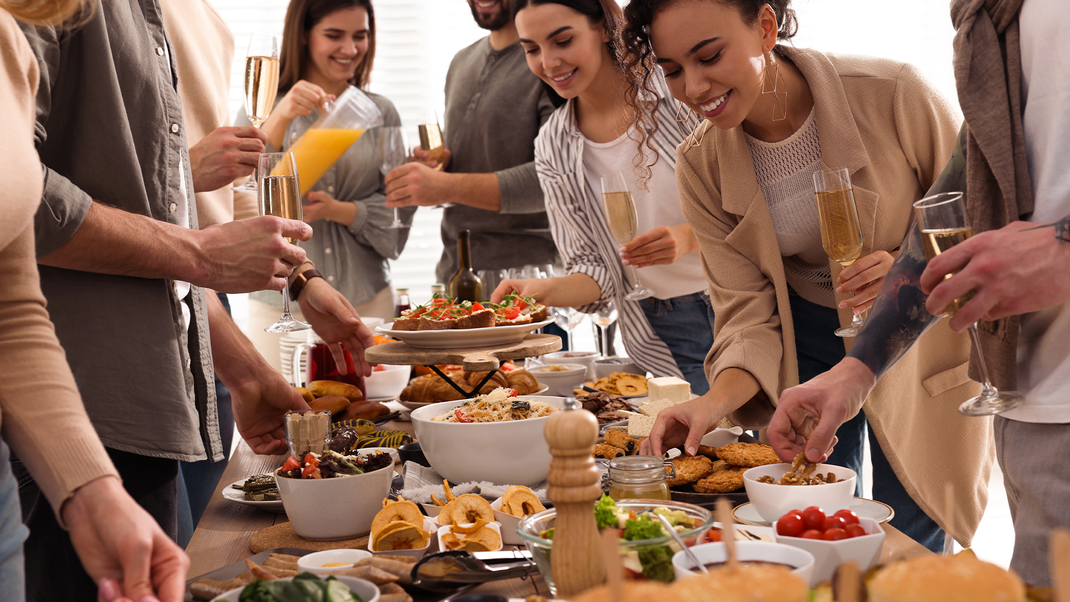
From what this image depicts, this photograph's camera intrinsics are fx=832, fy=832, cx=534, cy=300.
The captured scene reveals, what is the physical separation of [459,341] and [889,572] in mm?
1235

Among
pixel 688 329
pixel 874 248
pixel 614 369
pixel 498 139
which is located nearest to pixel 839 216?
pixel 874 248

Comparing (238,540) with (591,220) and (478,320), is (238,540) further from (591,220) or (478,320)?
(591,220)

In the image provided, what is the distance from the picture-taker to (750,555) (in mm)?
772

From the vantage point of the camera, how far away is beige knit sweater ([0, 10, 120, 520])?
0.85 m

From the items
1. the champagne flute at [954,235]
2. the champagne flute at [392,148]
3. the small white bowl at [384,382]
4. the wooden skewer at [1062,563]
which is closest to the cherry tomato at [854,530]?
A: the champagne flute at [954,235]

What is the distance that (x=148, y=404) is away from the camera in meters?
1.40

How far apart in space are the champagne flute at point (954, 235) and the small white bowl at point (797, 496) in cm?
17

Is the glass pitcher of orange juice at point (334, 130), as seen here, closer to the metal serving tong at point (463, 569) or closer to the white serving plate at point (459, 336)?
the white serving plate at point (459, 336)

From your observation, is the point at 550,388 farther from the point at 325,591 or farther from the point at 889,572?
the point at 889,572

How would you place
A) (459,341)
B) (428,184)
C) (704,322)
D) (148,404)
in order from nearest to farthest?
1. (148,404)
2. (459,341)
3. (704,322)
4. (428,184)

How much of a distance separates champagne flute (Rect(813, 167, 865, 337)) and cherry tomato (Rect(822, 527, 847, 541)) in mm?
782

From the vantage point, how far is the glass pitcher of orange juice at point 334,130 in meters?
2.25

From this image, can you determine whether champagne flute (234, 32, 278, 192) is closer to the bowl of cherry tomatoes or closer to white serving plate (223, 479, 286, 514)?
white serving plate (223, 479, 286, 514)

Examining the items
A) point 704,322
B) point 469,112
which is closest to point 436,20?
point 469,112
